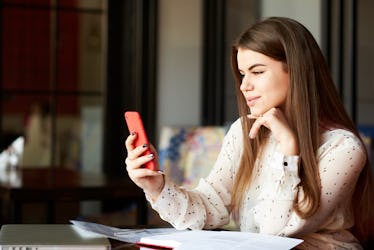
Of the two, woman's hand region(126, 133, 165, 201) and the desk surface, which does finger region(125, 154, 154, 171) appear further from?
the desk surface

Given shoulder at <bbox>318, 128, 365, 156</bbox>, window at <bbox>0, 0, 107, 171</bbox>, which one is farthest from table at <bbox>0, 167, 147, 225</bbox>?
shoulder at <bbox>318, 128, 365, 156</bbox>

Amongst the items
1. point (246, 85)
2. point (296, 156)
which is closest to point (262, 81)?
point (246, 85)

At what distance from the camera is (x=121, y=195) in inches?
121

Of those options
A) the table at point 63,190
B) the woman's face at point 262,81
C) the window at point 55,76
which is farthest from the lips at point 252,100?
the window at point 55,76

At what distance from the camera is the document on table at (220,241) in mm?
1223

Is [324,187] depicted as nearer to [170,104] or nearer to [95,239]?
[95,239]

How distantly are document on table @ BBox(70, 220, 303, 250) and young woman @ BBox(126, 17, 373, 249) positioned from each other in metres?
0.12

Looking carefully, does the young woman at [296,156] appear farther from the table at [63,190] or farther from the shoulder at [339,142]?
the table at [63,190]

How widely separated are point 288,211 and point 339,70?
5.01 feet

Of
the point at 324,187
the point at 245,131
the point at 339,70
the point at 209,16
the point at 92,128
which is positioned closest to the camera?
the point at 324,187

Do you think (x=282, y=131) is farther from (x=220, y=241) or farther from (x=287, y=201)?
(x=220, y=241)

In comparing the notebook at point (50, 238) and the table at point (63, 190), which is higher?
the notebook at point (50, 238)

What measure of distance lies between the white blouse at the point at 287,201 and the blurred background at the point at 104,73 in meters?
2.53

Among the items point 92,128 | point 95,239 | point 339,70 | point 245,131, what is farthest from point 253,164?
point 92,128
